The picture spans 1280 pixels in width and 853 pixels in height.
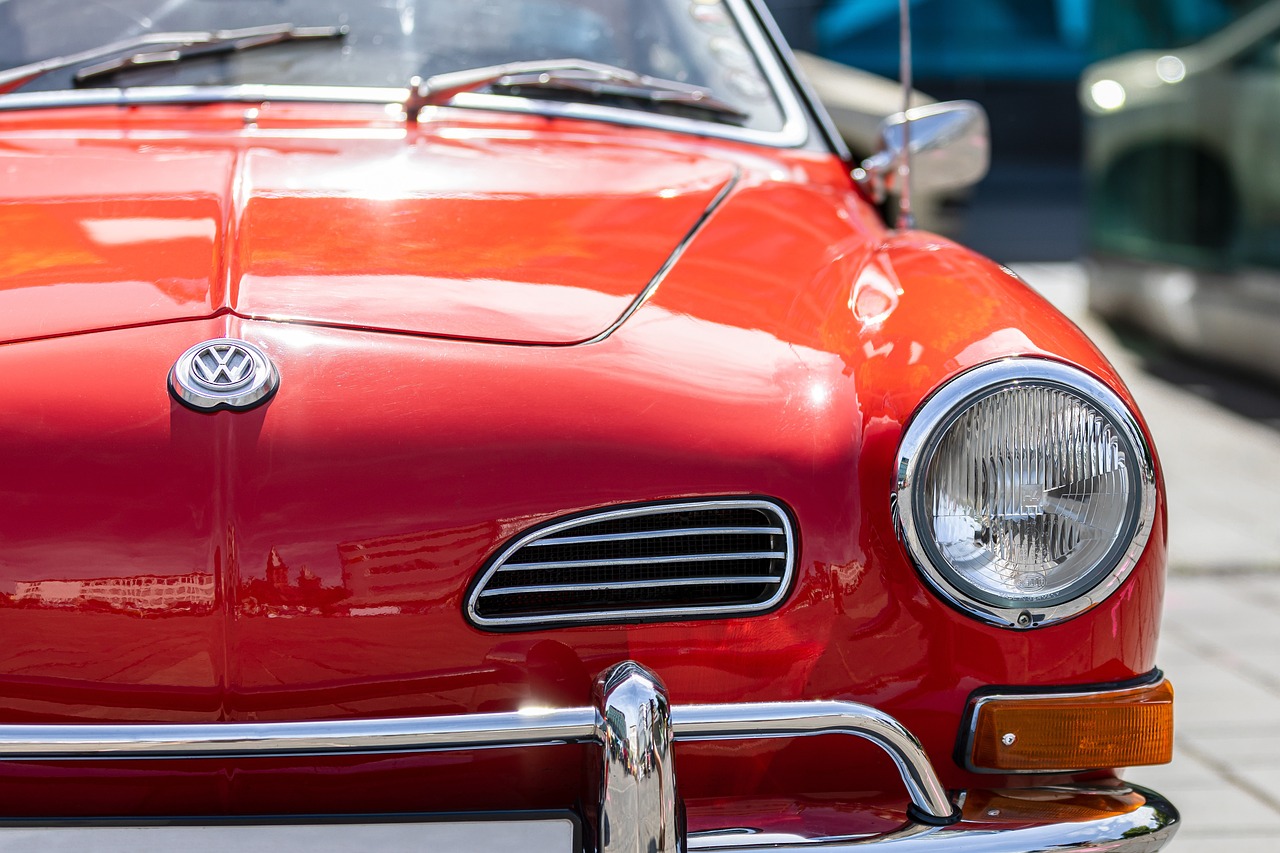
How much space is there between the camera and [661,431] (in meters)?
1.58

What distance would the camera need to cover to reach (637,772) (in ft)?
4.71

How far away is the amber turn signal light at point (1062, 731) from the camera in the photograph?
1.65 metres

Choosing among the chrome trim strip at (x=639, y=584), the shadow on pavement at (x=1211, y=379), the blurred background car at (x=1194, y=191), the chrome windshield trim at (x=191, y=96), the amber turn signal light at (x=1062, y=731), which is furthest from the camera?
the blurred background car at (x=1194, y=191)

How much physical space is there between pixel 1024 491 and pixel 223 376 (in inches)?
33.2

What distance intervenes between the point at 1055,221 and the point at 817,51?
520 cm

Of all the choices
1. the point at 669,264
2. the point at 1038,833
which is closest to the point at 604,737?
the point at 1038,833

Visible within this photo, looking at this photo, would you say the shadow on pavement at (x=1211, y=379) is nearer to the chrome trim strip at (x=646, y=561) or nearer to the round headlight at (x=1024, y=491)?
the round headlight at (x=1024, y=491)

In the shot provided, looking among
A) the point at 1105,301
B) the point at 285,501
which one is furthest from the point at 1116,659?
the point at 1105,301

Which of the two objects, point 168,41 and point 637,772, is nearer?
point 637,772

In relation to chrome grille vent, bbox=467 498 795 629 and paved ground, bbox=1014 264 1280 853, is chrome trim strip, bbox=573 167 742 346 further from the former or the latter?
paved ground, bbox=1014 264 1280 853

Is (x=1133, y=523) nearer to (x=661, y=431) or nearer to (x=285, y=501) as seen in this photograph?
(x=661, y=431)

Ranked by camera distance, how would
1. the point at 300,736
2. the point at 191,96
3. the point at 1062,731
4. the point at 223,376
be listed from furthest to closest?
the point at 191,96, the point at 1062,731, the point at 223,376, the point at 300,736

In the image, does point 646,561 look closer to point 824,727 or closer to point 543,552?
point 543,552

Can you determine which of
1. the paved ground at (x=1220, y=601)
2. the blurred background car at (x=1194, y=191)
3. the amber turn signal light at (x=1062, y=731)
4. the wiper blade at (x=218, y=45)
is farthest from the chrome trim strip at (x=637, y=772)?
the blurred background car at (x=1194, y=191)
